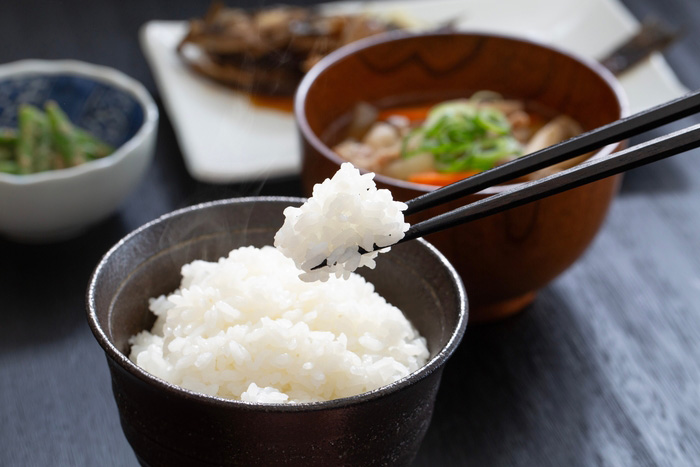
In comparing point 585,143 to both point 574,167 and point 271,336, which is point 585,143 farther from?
point 271,336

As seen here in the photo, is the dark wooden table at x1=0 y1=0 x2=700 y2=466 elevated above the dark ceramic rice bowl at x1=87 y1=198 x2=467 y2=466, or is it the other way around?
the dark ceramic rice bowl at x1=87 y1=198 x2=467 y2=466

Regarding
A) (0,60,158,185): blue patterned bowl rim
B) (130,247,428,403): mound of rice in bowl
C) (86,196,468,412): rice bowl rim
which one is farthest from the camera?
(0,60,158,185): blue patterned bowl rim

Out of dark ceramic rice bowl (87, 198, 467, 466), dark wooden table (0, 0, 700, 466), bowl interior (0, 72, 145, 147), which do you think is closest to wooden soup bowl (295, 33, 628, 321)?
dark wooden table (0, 0, 700, 466)

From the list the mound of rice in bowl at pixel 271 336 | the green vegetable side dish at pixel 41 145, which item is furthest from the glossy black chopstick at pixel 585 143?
the green vegetable side dish at pixel 41 145

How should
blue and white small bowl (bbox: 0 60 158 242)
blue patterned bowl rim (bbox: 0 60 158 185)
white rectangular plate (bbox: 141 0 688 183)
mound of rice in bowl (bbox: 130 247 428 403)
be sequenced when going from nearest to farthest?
mound of rice in bowl (bbox: 130 247 428 403) → blue and white small bowl (bbox: 0 60 158 242) → blue patterned bowl rim (bbox: 0 60 158 185) → white rectangular plate (bbox: 141 0 688 183)

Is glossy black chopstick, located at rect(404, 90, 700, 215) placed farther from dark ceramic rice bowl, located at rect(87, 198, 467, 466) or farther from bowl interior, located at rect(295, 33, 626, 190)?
bowl interior, located at rect(295, 33, 626, 190)

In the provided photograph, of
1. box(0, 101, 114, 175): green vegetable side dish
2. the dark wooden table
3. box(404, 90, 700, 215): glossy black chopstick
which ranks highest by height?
box(404, 90, 700, 215): glossy black chopstick

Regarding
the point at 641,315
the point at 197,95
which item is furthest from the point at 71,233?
the point at 641,315
